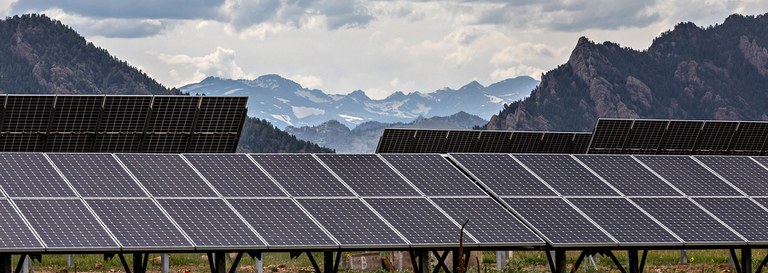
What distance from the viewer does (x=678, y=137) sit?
45750 millimetres

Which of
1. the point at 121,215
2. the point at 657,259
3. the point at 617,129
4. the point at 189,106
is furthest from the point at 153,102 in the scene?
the point at 657,259

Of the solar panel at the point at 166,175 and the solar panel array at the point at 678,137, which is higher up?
the solar panel array at the point at 678,137

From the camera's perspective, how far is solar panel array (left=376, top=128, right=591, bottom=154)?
4503 cm

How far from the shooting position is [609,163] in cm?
3325

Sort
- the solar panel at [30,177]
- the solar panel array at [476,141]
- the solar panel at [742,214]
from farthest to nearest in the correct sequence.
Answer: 1. the solar panel array at [476,141]
2. the solar panel at [742,214]
3. the solar panel at [30,177]

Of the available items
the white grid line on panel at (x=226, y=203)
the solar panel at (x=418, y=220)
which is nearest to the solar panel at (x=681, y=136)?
the solar panel at (x=418, y=220)

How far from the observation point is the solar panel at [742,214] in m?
29.5

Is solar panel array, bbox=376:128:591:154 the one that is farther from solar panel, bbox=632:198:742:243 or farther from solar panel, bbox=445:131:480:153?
solar panel, bbox=632:198:742:243

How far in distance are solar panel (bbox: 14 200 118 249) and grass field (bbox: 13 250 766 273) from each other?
17.3 meters

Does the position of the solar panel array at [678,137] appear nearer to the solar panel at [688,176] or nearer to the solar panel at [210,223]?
the solar panel at [688,176]

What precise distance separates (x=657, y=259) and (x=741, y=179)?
17.0 m

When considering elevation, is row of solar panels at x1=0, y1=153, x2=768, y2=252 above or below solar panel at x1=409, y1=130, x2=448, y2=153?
below

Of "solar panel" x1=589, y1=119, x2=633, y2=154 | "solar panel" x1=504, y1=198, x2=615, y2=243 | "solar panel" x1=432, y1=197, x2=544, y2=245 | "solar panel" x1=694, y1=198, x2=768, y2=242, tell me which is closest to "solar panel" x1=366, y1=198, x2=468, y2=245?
"solar panel" x1=432, y1=197, x2=544, y2=245

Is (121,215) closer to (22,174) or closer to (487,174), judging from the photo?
(22,174)
